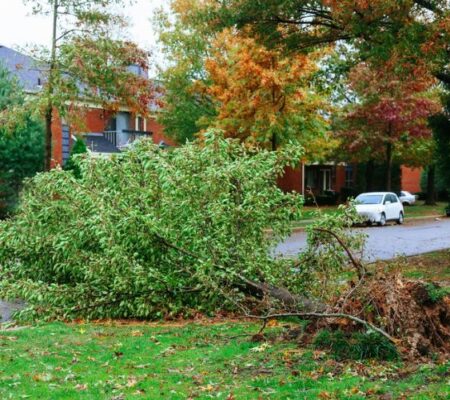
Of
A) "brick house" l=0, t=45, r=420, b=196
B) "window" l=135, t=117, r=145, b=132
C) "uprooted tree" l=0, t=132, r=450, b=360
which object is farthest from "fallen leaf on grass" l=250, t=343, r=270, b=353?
"window" l=135, t=117, r=145, b=132

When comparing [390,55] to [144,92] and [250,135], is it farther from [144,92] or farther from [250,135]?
[250,135]

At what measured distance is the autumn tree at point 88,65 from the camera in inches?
679

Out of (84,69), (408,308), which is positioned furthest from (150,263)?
(84,69)

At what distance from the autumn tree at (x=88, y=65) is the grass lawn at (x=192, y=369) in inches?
421

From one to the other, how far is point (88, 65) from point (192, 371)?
12.9 m

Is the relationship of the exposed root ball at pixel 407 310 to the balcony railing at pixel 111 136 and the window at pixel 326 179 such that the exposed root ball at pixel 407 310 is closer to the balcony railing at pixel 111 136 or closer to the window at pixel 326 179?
the balcony railing at pixel 111 136

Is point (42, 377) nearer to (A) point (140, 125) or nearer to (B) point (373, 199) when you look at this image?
(B) point (373, 199)

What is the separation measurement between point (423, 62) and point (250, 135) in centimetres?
1518

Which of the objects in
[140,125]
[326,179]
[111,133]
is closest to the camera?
[111,133]

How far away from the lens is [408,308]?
6.45 metres

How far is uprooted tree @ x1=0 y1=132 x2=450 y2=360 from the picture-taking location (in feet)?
28.9

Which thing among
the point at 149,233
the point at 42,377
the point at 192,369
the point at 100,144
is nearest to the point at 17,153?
the point at 100,144

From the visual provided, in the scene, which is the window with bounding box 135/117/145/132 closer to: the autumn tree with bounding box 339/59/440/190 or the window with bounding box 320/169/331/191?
the autumn tree with bounding box 339/59/440/190

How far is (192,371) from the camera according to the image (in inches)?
231
